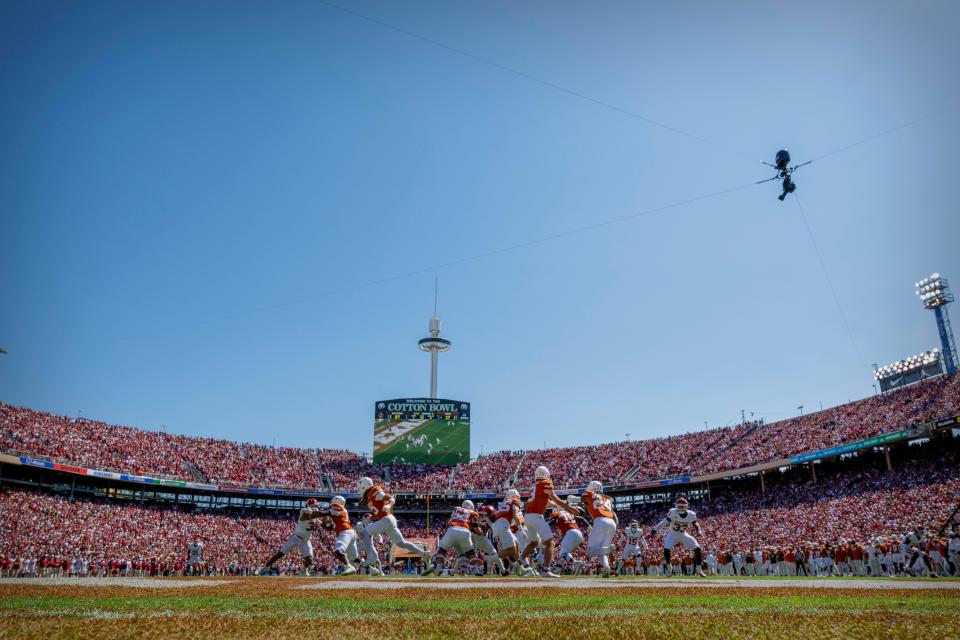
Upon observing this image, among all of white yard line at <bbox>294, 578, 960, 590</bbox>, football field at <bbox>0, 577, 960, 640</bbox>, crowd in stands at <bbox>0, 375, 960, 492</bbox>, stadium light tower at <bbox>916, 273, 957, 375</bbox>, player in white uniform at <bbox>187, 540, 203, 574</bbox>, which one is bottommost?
player in white uniform at <bbox>187, 540, 203, 574</bbox>

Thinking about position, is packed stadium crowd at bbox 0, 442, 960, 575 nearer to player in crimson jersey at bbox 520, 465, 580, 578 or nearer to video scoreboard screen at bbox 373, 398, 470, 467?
video scoreboard screen at bbox 373, 398, 470, 467

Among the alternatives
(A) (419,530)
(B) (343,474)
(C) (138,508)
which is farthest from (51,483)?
(A) (419,530)

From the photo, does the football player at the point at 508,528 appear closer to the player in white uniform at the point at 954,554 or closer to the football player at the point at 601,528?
the football player at the point at 601,528

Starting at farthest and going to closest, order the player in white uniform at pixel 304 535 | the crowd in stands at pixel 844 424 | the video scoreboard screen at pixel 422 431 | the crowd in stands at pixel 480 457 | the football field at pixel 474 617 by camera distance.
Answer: the video scoreboard screen at pixel 422 431 → the crowd in stands at pixel 480 457 → the crowd in stands at pixel 844 424 → the player in white uniform at pixel 304 535 → the football field at pixel 474 617

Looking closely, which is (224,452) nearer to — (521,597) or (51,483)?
(51,483)

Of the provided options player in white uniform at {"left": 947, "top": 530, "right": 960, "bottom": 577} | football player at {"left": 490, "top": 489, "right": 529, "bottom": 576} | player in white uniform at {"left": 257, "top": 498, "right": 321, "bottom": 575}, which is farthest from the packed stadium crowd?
→ football player at {"left": 490, "top": 489, "right": 529, "bottom": 576}

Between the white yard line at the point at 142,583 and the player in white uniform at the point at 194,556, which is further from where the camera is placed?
the player in white uniform at the point at 194,556

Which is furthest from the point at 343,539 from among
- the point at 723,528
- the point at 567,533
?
the point at 723,528

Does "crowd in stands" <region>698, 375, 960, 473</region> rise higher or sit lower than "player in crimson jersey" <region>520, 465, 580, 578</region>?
higher

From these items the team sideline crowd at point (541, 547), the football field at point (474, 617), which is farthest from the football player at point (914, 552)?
the football field at point (474, 617)
